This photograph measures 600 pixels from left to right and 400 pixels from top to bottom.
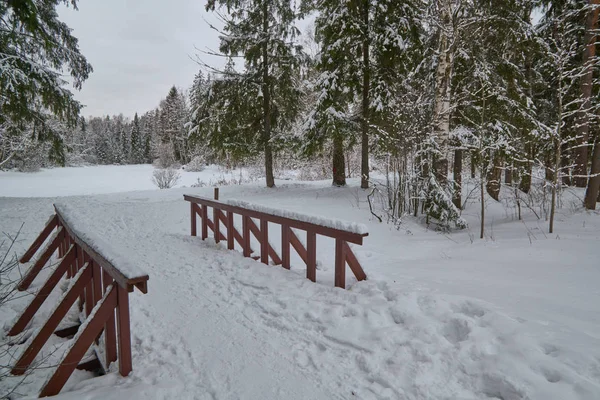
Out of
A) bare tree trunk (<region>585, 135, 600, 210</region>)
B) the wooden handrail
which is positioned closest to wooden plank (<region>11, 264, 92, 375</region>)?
the wooden handrail

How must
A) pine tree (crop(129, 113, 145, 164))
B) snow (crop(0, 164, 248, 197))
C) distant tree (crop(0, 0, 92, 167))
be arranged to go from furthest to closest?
pine tree (crop(129, 113, 145, 164)), snow (crop(0, 164, 248, 197)), distant tree (crop(0, 0, 92, 167))

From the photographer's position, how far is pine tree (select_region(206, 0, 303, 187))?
1388 cm

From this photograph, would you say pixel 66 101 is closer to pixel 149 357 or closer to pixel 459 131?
pixel 149 357

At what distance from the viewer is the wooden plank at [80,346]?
8.35 ft

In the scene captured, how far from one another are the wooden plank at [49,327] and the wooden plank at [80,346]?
516 mm

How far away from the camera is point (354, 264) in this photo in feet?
14.6

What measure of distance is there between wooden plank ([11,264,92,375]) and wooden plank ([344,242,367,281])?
3.02 metres

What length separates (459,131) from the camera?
8.66 metres

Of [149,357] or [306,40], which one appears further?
[306,40]

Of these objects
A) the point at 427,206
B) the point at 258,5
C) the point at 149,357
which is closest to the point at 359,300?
the point at 149,357

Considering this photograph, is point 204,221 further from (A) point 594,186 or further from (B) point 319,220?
(A) point 594,186

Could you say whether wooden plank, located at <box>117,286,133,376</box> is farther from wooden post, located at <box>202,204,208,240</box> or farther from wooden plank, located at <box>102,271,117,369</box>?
wooden post, located at <box>202,204,208,240</box>

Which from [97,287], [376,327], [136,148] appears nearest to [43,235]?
[97,287]

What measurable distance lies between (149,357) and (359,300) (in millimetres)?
2316
